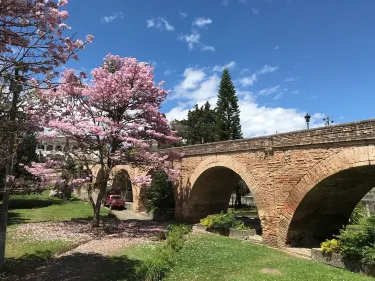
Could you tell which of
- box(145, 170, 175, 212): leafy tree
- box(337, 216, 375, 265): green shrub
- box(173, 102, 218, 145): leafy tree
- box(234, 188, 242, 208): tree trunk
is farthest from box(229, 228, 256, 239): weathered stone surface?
box(173, 102, 218, 145): leafy tree

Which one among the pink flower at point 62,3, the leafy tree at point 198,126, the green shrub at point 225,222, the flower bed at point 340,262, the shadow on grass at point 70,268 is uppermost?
the leafy tree at point 198,126

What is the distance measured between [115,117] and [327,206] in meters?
9.63

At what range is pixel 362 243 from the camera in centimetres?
822

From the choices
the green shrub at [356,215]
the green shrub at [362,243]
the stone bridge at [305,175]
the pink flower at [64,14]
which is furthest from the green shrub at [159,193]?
the pink flower at [64,14]

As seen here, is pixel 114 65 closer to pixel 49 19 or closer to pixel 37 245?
pixel 37 245

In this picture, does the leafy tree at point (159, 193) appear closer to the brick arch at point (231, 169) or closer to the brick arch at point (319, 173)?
the brick arch at point (231, 169)

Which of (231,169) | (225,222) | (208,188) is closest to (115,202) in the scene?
(208,188)

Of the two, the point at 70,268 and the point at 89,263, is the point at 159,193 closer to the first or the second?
the point at 89,263

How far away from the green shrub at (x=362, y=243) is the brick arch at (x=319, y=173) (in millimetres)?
1577

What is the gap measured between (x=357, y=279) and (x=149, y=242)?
6.98 metres

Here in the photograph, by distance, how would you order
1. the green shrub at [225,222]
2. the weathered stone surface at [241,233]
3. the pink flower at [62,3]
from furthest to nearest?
the green shrub at [225,222] → the weathered stone surface at [241,233] → the pink flower at [62,3]

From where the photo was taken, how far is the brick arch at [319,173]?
337 inches

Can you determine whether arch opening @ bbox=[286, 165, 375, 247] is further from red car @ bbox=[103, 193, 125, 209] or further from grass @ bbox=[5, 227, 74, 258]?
red car @ bbox=[103, 193, 125, 209]

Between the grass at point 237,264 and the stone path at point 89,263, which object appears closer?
the grass at point 237,264
